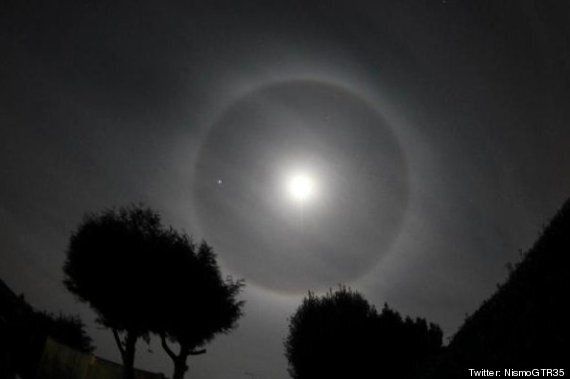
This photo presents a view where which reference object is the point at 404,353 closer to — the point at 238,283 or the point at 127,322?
the point at 238,283

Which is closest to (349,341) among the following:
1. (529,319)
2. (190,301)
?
(190,301)

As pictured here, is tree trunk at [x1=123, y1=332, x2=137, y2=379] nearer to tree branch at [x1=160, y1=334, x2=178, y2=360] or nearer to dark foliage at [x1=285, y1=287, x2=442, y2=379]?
tree branch at [x1=160, y1=334, x2=178, y2=360]

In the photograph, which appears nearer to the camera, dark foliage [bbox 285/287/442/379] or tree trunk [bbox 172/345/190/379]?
tree trunk [bbox 172/345/190/379]

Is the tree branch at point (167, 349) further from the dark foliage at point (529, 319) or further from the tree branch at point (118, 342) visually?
the dark foliage at point (529, 319)

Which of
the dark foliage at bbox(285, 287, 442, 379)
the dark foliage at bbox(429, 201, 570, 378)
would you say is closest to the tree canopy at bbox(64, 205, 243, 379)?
the dark foliage at bbox(285, 287, 442, 379)

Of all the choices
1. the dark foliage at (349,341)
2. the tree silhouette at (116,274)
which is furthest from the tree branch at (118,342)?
the dark foliage at (349,341)
